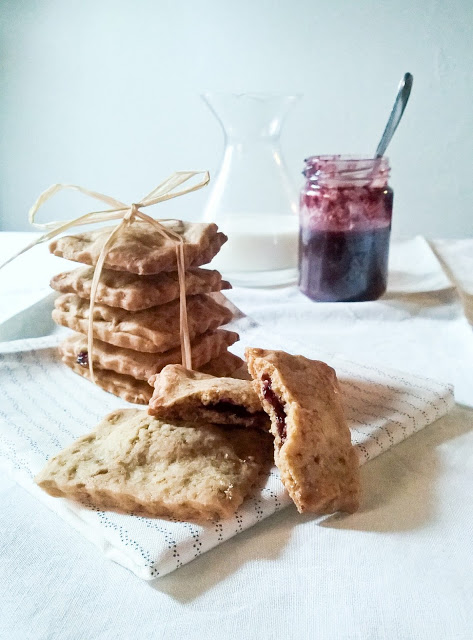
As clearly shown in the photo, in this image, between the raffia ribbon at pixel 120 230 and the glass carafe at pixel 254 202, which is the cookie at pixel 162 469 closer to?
the raffia ribbon at pixel 120 230

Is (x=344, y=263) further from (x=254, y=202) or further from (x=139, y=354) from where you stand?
(x=139, y=354)

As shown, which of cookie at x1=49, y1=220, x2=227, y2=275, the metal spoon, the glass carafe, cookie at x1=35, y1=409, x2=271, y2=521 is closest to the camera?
cookie at x1=35, y1=409, x2=271, y2=521

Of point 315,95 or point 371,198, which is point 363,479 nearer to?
point 371,198

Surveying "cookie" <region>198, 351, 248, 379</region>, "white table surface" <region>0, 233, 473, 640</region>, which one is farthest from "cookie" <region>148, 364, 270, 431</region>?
"cookie" <region>198, 351, 248, 379</region>

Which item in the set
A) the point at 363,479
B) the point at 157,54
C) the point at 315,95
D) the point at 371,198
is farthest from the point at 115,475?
the point at 157,54

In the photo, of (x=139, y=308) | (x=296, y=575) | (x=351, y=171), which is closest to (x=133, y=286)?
(x=139, y=308)

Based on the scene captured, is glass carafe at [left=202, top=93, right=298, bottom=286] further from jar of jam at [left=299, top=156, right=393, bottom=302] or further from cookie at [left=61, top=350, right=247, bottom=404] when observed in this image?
cookie at [left=61, top=350, right=247, bottom=404]

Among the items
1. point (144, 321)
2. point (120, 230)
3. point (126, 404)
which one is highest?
point (120, 230)
